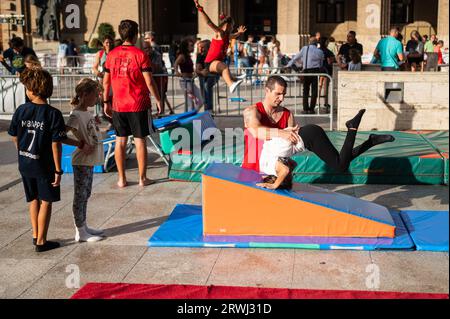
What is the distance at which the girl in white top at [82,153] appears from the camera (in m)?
6.81

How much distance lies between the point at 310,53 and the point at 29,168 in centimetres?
1075

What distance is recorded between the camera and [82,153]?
6773 millimetres

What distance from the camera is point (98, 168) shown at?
1023 centimetres

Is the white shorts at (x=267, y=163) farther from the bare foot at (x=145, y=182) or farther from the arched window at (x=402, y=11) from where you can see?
the arched window at (x=402, y=11)

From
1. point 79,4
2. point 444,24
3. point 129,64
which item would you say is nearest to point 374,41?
point 444,24

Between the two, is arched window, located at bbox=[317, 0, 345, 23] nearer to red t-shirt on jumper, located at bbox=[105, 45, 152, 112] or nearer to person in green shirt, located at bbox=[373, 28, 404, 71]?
person in green shirt, located at bbox=[373, 28, 404, 71]

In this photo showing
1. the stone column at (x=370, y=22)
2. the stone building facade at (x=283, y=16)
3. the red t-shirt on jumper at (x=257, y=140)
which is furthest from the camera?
the stone building facade at (x=283, y=16)

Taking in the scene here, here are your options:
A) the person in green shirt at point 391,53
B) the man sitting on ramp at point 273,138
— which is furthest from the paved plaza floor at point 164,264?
the person in green shirt at point 391,53

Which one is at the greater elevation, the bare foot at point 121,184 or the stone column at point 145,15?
the stone column at point 145,15

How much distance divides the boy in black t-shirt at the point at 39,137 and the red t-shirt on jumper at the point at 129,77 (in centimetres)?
257

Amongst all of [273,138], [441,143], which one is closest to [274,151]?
[273,138]

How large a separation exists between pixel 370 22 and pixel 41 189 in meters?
37.6

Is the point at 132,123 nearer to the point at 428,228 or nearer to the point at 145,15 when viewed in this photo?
the point at 428,228

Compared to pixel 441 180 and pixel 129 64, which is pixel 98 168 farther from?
pixel 441 180
